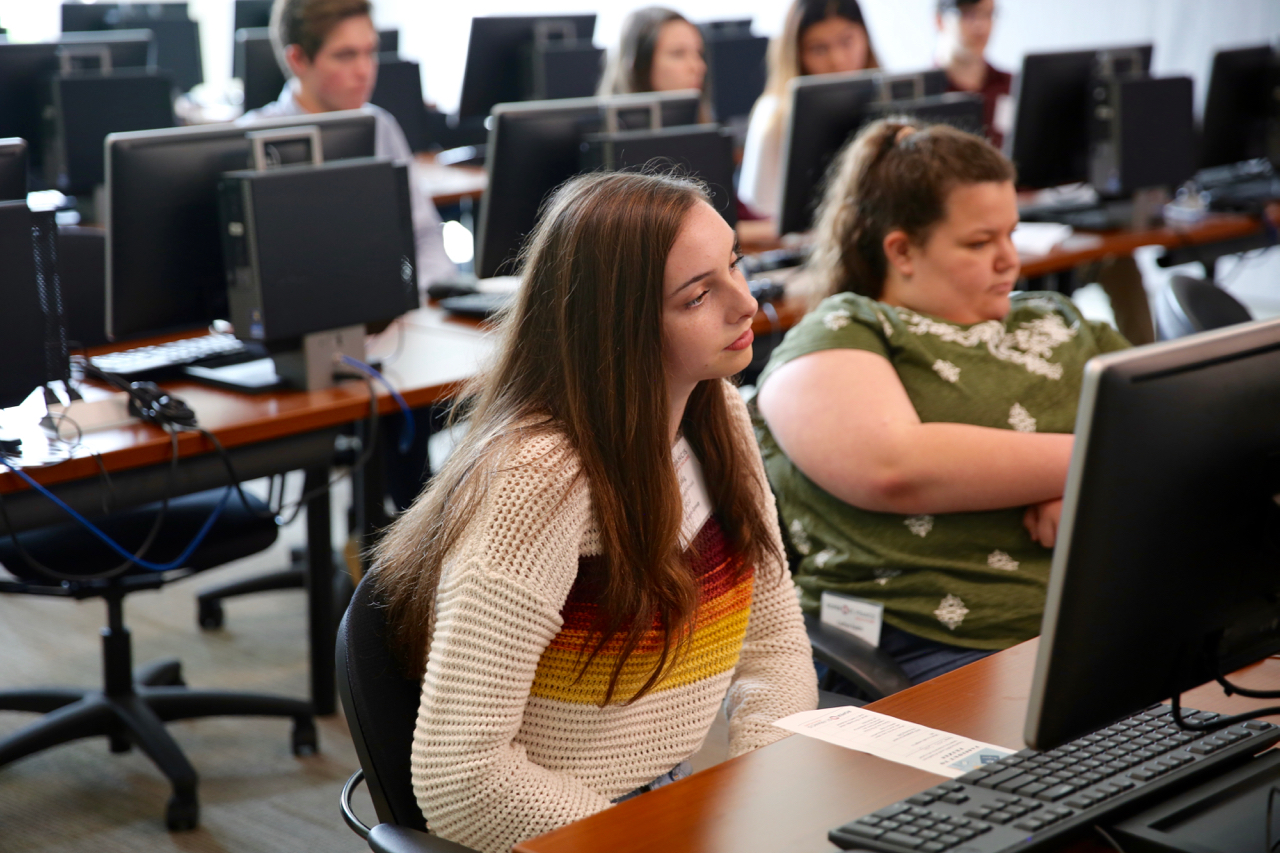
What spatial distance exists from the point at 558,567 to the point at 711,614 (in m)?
0.22

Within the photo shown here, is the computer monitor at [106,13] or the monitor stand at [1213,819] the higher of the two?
the computer monitor at [106,13]

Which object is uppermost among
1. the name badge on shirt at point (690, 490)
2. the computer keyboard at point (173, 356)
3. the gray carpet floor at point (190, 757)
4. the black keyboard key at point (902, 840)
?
the name badge on shirt at point (690, 490)

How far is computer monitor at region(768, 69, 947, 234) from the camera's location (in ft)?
10.3

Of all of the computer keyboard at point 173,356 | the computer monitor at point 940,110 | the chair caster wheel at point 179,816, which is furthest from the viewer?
the computer monitor at point 940,110

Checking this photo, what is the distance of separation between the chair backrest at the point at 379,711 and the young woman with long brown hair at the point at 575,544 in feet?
0.08

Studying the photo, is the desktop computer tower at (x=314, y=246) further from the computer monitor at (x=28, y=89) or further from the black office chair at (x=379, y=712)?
the computer monitor at (x=28, y=89)

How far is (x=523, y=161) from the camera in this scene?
2.73 m

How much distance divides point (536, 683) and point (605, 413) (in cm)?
24

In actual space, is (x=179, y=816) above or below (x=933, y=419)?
below

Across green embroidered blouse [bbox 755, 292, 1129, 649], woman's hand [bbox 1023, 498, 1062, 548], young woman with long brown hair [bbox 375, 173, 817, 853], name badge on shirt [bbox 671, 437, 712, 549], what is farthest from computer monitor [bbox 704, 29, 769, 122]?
young woman with long brown hair [bbox 375, 173, 817, 853]

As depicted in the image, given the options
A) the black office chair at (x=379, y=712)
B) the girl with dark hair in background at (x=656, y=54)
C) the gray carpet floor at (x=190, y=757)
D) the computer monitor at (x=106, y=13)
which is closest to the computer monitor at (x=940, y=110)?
the girl with dark hair in background at (x=656, y=54)

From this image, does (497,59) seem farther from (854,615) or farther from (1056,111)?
(854,615)

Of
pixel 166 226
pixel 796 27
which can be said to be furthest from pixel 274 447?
pixel 796 27

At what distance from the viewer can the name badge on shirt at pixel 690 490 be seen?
4.24 feet
